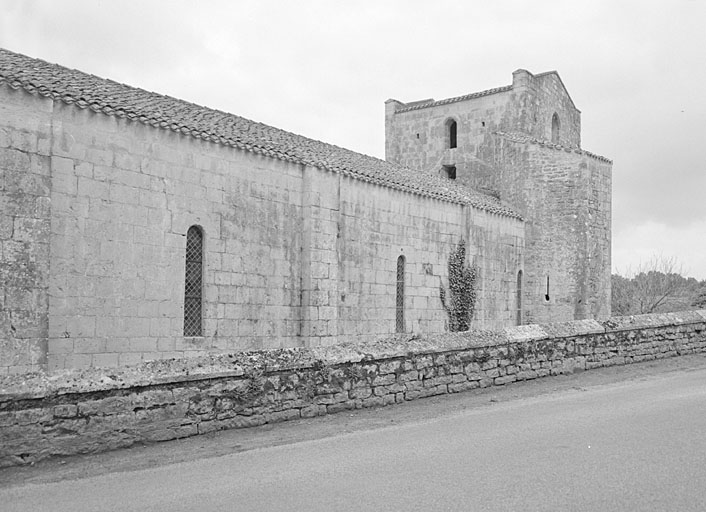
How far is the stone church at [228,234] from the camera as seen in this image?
38.8 ft

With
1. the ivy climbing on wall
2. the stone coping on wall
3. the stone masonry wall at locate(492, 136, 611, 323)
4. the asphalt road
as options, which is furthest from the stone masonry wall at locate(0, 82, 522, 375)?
the stone masonry wall at locate(492, 136, 611, 323)

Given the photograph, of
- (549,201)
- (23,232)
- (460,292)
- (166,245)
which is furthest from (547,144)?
(23,232)

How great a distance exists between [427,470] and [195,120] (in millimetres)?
11557

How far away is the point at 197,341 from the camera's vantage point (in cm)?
1454

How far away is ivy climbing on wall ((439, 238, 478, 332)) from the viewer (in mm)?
21953

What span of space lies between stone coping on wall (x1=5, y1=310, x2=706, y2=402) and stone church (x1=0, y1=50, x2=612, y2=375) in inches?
200

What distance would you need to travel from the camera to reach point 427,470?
6176 mm

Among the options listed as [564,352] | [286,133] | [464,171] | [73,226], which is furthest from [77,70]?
[464,171]

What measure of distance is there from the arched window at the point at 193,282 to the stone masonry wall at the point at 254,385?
6.19 m

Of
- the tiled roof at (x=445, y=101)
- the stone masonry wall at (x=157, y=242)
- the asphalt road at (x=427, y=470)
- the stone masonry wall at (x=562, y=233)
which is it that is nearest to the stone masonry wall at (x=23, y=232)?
the stone masonry wall at (x=157, y=242)

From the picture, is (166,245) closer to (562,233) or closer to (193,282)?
(193,282)

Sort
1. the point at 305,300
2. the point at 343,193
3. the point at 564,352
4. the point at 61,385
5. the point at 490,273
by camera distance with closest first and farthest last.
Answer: the point at 61,385 < the point at 564,352 < the point at 305,300 < the point at 343,193 < the point at 490,273

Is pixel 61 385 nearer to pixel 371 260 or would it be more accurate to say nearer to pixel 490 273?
pixel 371 260

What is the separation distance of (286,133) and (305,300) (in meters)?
5.24
